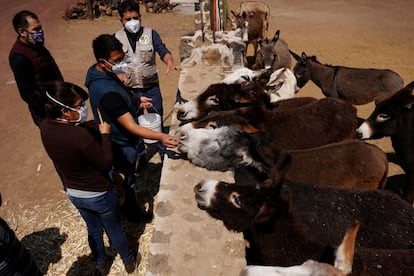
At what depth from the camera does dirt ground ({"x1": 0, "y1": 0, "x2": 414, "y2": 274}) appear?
6430 millimetres

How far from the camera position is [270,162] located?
158 inches

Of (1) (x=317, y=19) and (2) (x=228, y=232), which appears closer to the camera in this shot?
(2) (x=228, y=232)

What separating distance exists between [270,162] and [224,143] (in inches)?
24.1

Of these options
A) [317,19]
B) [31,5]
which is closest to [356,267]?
[317,19]

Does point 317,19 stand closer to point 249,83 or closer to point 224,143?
point 249,83

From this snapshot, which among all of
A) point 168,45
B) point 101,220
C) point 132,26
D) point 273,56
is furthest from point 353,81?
point 168,45

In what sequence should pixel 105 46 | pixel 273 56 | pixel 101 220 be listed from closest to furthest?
pixel 105 46, pixel 101 220, pixel 273 56

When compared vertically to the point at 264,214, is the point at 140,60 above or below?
above

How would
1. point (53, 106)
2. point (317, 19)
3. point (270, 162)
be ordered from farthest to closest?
point (317, 19) → point (270, 162) → point (53, 106)

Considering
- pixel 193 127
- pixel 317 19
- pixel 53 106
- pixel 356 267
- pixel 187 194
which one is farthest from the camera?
pixel 317 19

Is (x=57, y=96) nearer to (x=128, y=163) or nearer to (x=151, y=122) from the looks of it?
(x=128, y=163)

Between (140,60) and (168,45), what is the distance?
8.43 m

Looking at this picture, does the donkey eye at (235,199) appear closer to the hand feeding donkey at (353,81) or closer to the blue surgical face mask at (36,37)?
the blue surgical face mask at (36,37)

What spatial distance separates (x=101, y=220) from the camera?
3854 mm
